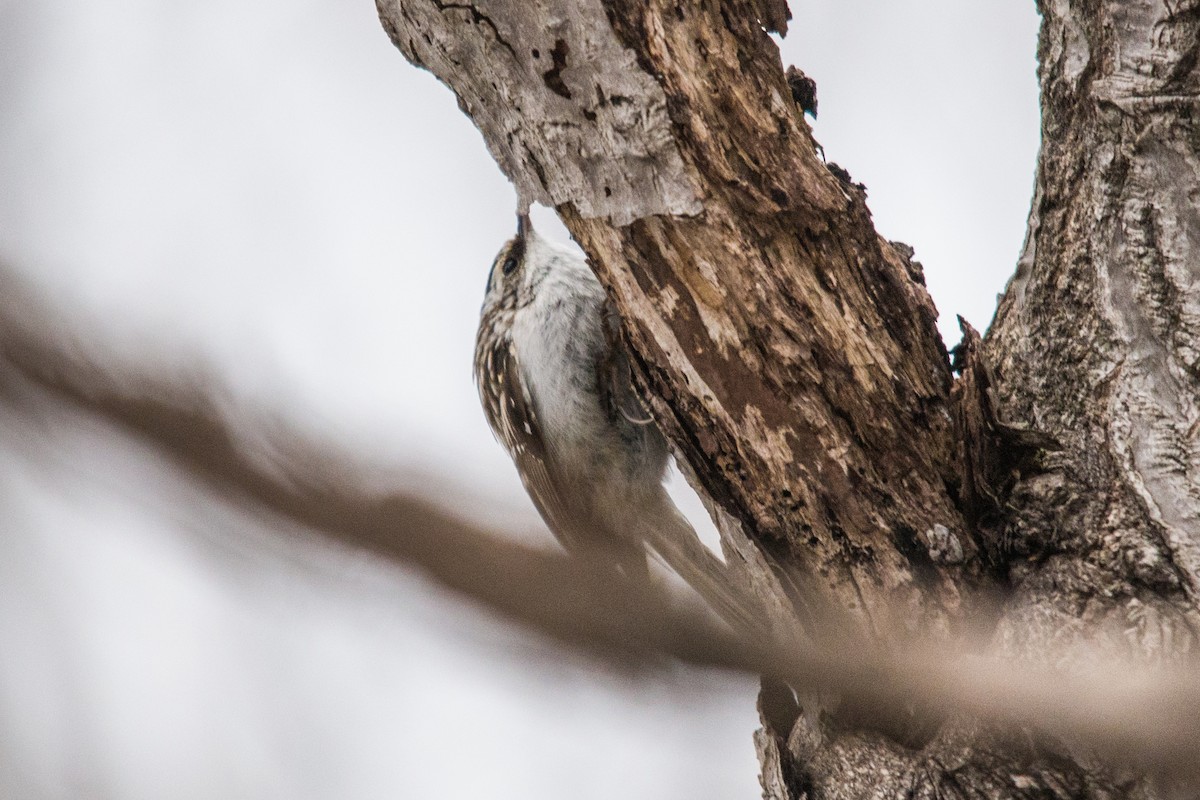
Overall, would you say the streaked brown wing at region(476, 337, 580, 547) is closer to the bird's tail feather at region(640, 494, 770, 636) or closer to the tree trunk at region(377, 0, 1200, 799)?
the bird's tail feather at region(640, 494, 770, 636)

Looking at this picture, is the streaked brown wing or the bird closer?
the bird

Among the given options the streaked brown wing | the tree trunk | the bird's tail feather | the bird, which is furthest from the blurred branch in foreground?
the streaked brown wing

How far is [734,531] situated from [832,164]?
0.60 metres

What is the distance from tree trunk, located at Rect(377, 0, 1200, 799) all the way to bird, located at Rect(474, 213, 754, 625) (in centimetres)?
133

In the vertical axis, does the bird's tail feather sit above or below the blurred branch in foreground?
above

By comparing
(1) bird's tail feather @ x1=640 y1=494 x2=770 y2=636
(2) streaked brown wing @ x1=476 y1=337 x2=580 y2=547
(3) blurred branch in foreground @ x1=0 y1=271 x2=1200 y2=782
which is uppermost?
(2) streaked brown wing @ x1=476 y1=337 x2=580 y2=547

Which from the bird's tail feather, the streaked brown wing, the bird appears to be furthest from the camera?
the streaked brown wing

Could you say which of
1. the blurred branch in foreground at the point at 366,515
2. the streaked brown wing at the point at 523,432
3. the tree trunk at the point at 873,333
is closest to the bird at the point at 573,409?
the streaked brown wing at the point at 523,432

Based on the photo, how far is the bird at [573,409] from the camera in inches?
120

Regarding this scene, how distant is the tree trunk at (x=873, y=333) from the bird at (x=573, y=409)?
133cm

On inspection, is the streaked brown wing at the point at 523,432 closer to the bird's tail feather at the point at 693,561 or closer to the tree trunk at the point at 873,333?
the bird's tail feather at the point at 693,561

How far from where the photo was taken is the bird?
3.05 metres

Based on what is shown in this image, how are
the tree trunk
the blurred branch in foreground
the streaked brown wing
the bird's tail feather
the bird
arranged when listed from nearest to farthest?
the blurred branch in foreground → the tree trunk → the bird's tail feather → the bird → the streaked brown wing

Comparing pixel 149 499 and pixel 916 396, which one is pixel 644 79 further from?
pixel 149 499
